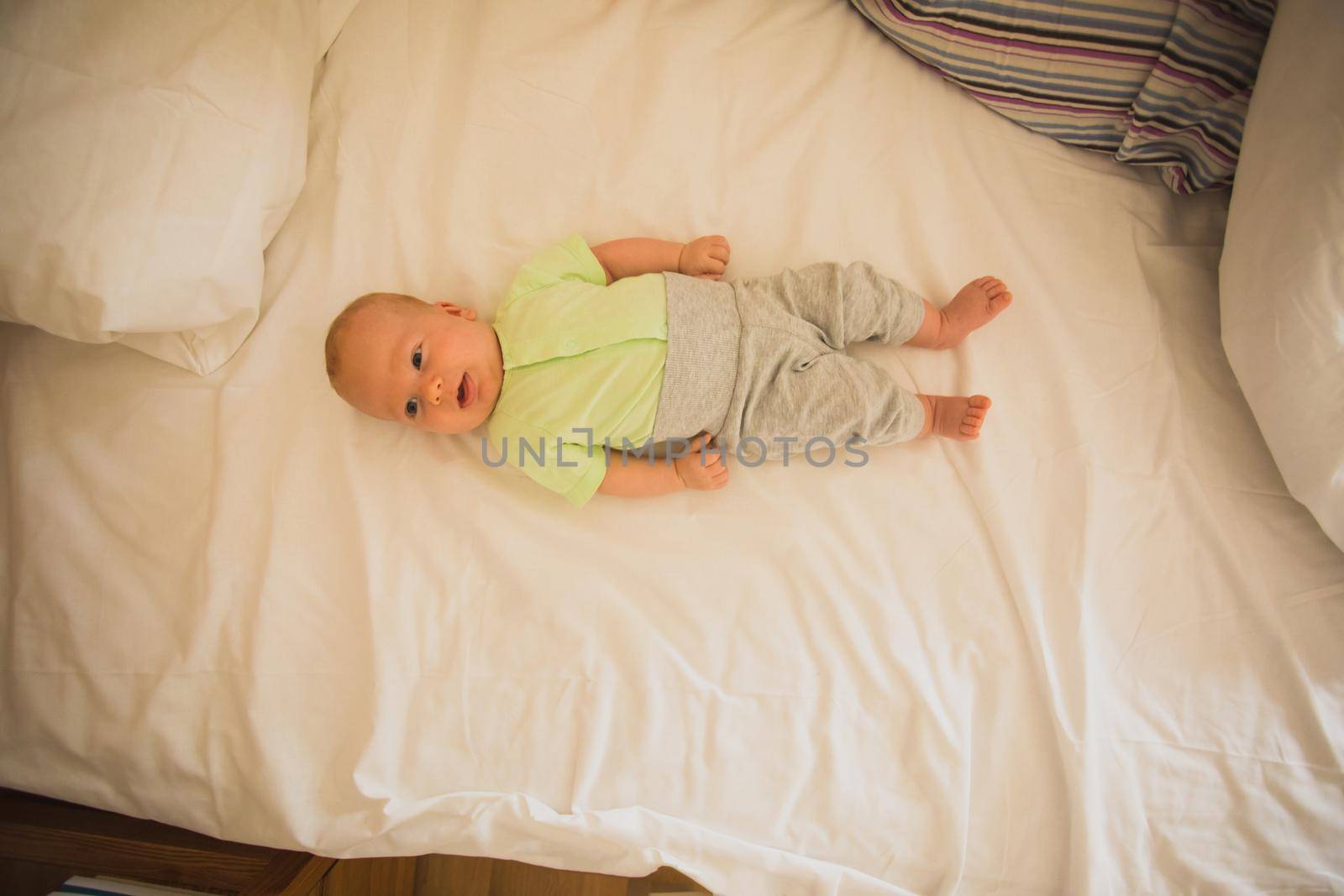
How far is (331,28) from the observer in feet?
4.00

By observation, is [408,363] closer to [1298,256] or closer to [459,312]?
[459,312]

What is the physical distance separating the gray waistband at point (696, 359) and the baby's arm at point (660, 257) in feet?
0.16

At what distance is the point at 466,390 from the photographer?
1095mm

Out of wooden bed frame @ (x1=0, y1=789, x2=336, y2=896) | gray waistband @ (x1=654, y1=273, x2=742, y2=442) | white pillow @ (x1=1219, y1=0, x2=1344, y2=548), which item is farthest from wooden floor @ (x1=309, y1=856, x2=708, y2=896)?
white pillow @ (x1=1219, y1=0, x2=1344, y2=548)

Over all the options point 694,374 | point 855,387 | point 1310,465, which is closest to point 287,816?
point 694,374

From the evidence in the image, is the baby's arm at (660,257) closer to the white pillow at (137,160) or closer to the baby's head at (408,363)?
the baby's head at (408,363)

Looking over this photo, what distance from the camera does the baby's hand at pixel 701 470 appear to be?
109cm

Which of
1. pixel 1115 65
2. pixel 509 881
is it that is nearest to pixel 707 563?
pixel 509 881

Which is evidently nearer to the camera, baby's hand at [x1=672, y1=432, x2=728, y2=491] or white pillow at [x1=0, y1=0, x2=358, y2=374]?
white pillow at [x1=0, y1=0, x2=358, y2=374]

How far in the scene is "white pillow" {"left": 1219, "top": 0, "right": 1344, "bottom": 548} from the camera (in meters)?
0.90

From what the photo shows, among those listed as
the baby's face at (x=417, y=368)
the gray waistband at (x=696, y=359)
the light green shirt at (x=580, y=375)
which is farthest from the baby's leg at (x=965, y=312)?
the baby's face at (x=417, y=368)

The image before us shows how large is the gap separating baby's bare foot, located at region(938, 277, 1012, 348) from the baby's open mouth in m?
0.74

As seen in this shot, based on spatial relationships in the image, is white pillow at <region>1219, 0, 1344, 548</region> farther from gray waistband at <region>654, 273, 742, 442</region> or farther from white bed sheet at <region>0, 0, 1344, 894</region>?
gray waistband at <region>654, 273, 742, 442</region>

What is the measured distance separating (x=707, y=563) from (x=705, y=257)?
1.60 ft
